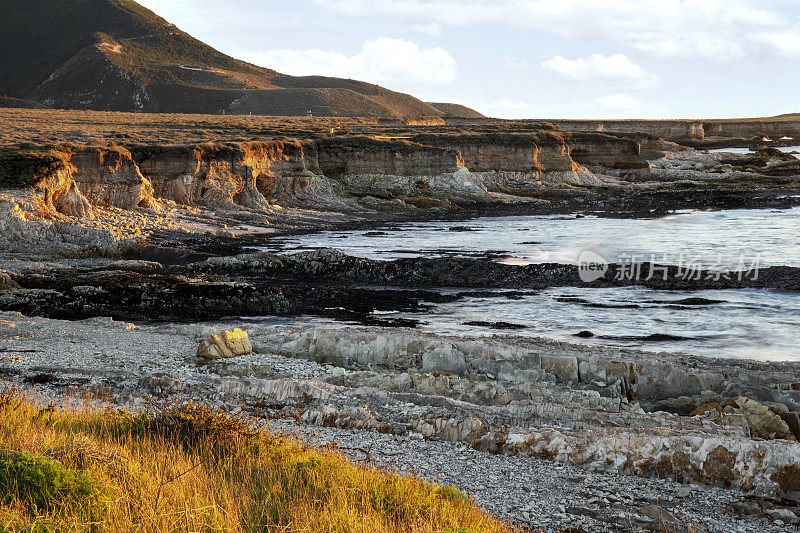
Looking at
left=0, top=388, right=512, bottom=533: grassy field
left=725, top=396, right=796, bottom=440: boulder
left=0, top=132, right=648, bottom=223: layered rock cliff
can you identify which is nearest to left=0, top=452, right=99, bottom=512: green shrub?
left=0, top=388, right=512, bottom=533: grassy field

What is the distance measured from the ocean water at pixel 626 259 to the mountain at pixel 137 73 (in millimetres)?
96455

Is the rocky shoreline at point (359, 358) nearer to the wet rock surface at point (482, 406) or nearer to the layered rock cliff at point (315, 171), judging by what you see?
the wet rock surface at point (482, 406)

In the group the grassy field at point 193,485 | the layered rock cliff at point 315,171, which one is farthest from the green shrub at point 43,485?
the layered rock cliff at point 315,171

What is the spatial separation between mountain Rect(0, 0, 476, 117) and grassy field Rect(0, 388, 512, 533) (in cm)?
12473

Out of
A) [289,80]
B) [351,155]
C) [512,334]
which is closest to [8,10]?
[289,80]

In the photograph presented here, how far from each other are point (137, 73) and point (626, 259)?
136 metres

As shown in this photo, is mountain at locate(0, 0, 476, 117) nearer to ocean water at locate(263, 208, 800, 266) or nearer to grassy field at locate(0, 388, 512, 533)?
ocean water at locate(263, 208, 800, 266)

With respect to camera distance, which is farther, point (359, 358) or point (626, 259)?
point (626, 259)

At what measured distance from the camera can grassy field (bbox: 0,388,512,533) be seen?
5.18m

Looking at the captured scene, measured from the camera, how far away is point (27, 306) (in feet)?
60.3

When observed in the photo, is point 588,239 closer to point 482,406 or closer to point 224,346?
point 224,346

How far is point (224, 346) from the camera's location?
41.1 ft

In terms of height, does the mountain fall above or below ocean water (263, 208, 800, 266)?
above

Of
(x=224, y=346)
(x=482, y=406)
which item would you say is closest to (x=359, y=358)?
(x=224, y=346)
